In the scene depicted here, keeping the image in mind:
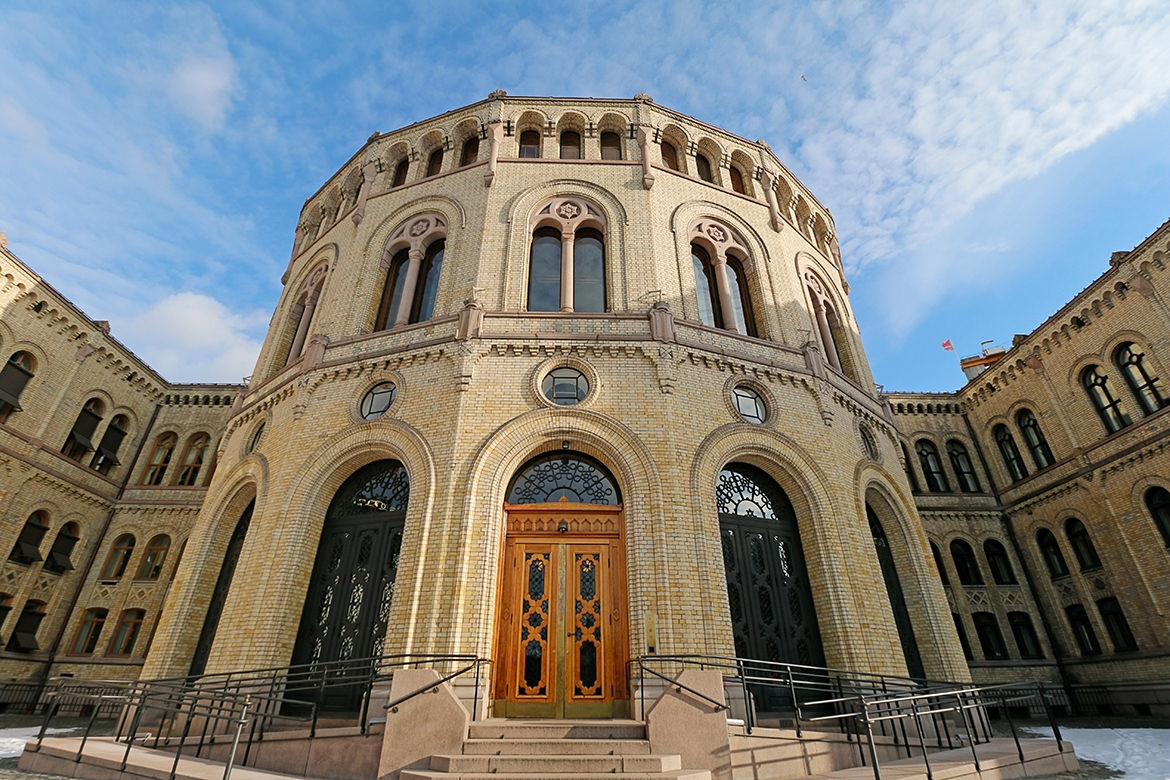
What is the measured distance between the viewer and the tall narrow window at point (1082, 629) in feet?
61.5

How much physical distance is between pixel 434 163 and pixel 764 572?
14.4 meters

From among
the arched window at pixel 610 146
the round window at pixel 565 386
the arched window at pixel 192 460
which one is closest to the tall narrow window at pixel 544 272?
the round window at pixel 565 386

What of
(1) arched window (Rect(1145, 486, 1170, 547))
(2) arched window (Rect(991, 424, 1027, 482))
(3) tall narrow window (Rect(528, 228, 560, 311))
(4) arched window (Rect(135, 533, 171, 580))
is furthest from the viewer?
(2) arched window (Rect(991, 424, 1027, 482))

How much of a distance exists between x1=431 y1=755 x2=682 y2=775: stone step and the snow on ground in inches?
252

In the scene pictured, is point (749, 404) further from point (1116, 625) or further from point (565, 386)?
point (1116, 625)

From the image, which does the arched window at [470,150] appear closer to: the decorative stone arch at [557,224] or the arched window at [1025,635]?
the decorative stone arch at [557,224]

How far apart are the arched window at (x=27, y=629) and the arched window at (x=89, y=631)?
99 centimetres

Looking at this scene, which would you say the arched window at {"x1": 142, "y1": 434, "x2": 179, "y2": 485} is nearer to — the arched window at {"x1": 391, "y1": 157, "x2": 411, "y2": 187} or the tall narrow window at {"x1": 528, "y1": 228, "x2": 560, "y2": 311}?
the arched window at {"x1": 391, "y1": 157, "x2": 411, "y2": 187}

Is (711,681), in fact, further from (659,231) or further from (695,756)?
(659,231)

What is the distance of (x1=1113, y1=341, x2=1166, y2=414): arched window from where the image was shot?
17.4 metres

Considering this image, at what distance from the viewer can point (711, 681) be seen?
7672 mm

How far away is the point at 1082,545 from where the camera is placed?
1936cm

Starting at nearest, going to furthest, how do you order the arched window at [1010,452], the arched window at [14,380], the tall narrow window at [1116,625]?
1. the tall narrow window at [1116,625]
2. the arched window at [14,380]
3. the arched window at [1010,452]

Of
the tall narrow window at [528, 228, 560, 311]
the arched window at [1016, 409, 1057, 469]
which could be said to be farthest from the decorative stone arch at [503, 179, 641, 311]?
the arched window at [1016, 409, 1057, 469]
